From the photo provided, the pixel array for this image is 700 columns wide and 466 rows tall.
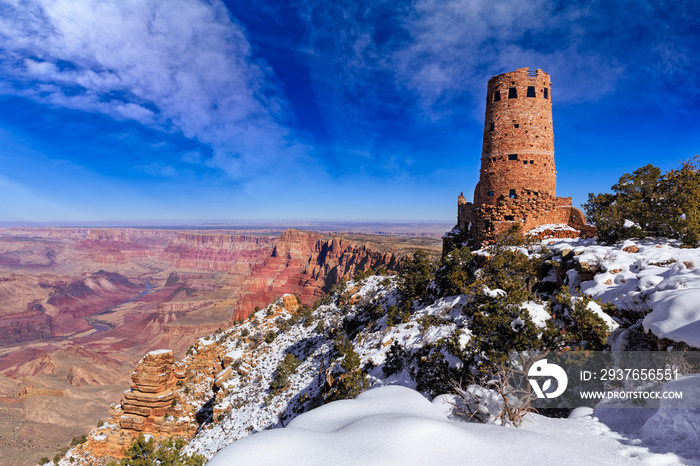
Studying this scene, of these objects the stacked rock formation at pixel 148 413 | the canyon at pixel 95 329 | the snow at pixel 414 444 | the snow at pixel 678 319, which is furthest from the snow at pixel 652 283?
the canyon at pixel 95 329

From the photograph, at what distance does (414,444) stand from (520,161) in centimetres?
2129

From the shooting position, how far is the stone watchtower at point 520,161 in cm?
1969

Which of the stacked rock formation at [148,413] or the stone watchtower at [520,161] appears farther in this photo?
the stacked rock formation at [148,413]

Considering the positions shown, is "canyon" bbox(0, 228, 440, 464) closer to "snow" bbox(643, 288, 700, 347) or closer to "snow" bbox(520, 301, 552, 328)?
"snow" bbox(520, 301, 552, 328)

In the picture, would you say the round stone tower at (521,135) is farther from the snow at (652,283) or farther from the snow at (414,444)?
the snow at (414,444)

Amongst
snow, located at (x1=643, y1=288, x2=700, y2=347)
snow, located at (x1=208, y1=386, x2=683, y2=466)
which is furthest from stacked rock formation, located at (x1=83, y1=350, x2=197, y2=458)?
snow, located at (x1=643, y1=288, x2=700, y2=347)

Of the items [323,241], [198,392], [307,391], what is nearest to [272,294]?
[323,241]

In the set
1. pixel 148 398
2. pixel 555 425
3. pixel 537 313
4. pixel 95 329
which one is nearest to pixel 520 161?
pixel 537 313

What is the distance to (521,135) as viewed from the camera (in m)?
20.8

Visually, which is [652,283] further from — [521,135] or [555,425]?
[521,135]

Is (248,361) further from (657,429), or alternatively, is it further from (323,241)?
(323,241)

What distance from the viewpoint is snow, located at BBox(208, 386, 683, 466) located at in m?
4.41

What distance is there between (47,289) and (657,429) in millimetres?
280200

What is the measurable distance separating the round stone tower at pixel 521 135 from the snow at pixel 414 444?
1761cm
